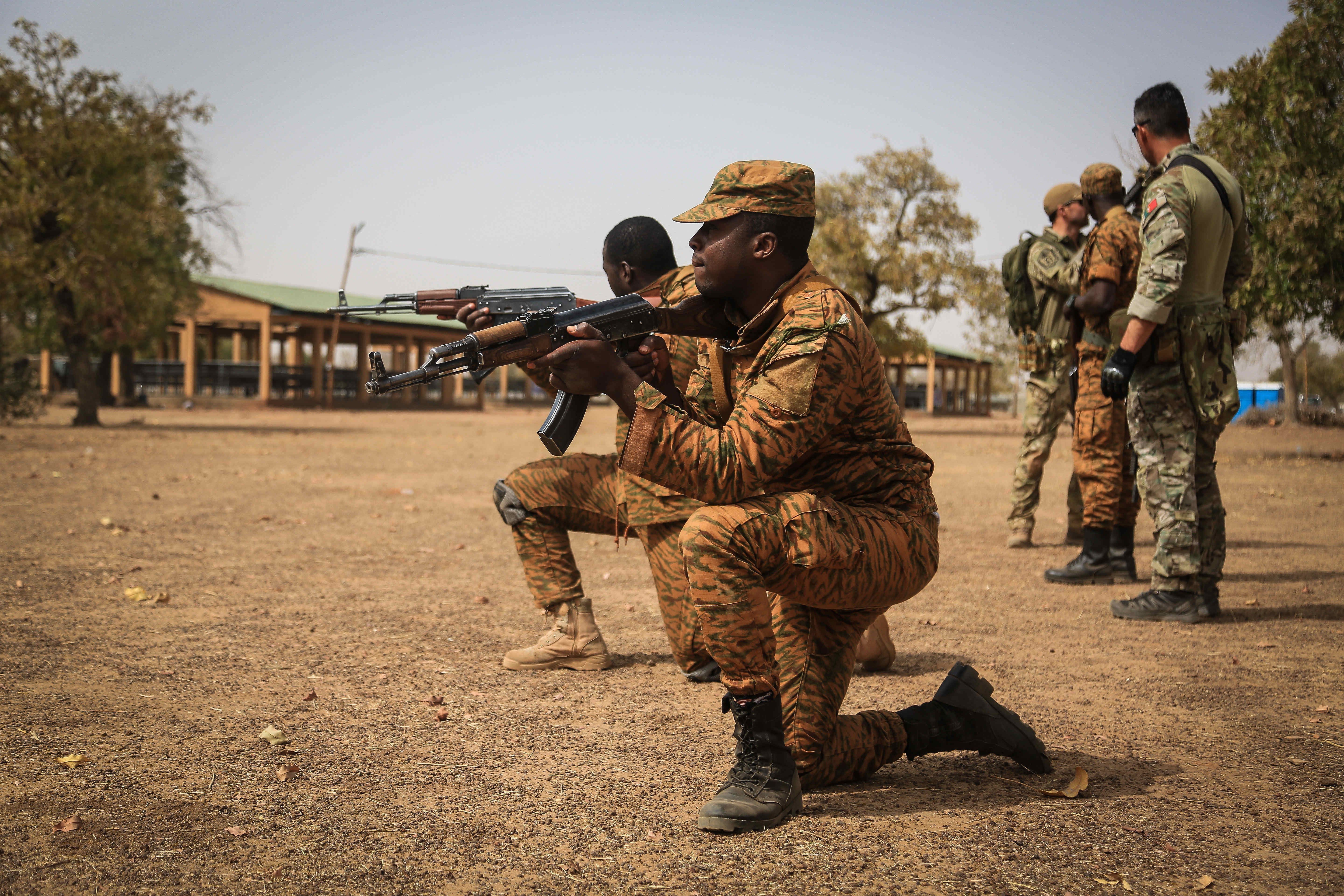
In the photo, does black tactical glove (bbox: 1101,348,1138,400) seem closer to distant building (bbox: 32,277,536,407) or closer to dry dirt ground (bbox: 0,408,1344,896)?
dry dirt ground (bbox: 0,408,1344,896)

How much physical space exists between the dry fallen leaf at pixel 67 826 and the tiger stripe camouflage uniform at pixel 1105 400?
5.32 meters

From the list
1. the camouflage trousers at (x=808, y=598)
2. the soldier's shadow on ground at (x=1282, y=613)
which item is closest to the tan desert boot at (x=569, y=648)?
the camouflage trousers at (x=808, y=598)

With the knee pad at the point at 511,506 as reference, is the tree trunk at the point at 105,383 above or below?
above

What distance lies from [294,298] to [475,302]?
137ft

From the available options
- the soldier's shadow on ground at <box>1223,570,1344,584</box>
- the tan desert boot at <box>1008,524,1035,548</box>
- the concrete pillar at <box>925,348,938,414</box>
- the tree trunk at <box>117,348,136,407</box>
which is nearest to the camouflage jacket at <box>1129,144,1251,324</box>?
the soldier's shadow on ground at <box>1223,570,1344,584</box>

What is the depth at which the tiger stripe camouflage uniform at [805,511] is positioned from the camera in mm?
2637

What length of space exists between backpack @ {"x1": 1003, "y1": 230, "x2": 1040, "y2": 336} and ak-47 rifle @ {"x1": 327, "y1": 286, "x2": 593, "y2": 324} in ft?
16.5

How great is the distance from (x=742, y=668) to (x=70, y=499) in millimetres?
8907

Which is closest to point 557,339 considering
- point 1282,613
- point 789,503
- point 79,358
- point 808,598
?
point 789,503

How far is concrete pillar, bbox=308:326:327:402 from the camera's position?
3578 cm

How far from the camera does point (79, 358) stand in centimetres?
2197

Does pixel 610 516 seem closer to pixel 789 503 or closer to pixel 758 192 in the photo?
pixel 789 503

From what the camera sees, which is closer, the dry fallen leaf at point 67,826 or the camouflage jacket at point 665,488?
the dry fallen leaf at point 67,826

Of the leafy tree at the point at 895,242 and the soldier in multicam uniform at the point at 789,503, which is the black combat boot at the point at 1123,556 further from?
the leafy tree at the point at 895,242
